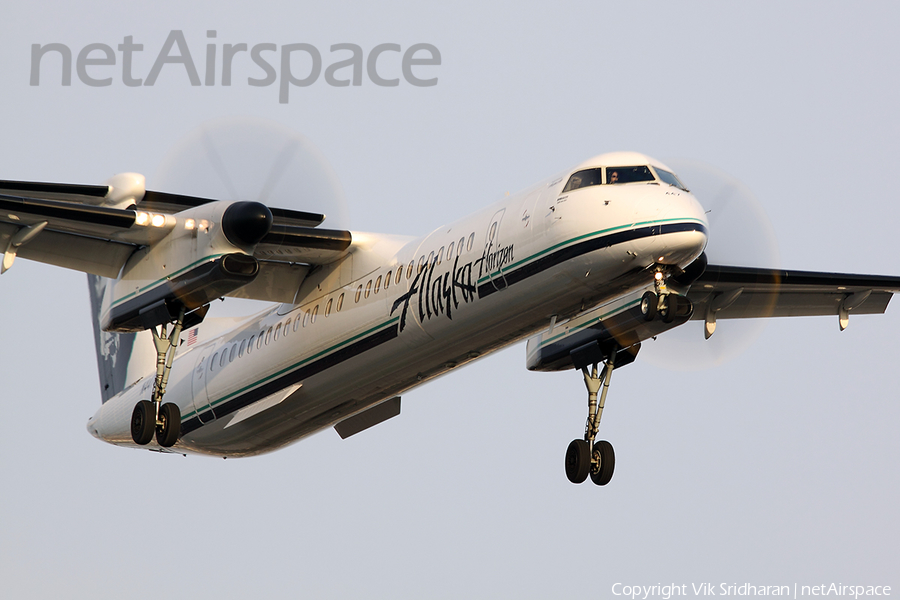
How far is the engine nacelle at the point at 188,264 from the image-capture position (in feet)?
53.0

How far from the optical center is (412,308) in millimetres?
15789

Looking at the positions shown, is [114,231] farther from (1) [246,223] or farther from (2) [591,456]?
(2) [591,456]

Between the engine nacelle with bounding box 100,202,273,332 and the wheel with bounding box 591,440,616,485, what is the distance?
5275 millimetres

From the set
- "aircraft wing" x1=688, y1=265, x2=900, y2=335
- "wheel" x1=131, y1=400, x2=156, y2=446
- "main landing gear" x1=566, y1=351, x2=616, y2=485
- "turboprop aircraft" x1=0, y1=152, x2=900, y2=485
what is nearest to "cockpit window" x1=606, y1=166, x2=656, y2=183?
"turboprop aircraft" x1=0, y1=152, x2=900, y2=485

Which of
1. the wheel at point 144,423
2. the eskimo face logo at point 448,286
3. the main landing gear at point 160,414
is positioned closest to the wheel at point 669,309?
the eskimo face logo at point 448,286

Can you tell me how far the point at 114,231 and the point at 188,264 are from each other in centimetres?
117

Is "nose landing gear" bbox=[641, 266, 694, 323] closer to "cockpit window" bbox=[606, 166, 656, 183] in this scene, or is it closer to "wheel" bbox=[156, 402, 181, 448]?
"cockpit window" bbox=[606, 166, 656, 183]

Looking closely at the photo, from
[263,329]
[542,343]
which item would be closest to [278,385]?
[263,329]

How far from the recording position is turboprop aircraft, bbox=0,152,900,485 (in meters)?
14.0

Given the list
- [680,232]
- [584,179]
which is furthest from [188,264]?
[680,232]

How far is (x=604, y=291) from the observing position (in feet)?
46.7

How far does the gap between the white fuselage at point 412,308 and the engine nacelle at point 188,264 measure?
62.7 inches

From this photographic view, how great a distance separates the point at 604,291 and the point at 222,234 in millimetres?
5161

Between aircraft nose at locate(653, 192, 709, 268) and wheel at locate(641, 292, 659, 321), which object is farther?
wheel at locate(641, 292, 659, 321)
